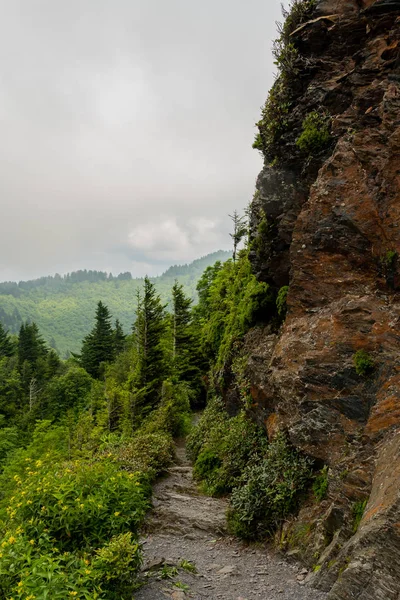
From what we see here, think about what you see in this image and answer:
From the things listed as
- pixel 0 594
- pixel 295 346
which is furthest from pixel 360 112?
pixel 0 594

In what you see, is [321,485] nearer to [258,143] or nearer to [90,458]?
[90,458]

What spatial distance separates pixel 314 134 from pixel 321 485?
10.2 meters

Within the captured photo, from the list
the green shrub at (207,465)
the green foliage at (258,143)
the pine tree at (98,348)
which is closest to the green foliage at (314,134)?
the green foliage at (258,143)

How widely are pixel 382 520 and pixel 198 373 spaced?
91.0ft

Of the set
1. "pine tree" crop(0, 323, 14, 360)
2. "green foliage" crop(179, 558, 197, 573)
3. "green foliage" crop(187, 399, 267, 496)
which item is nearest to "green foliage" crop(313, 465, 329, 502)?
"green foliage" crop(187, 399, 267, 496)

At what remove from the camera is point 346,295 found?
9.62m

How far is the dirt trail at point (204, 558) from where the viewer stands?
680cm

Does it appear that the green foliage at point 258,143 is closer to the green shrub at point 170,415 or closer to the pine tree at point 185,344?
the green shrub at point 170,415

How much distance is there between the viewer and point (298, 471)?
9.12 meters

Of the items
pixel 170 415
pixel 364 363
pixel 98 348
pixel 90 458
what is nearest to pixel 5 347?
pixel 98 348

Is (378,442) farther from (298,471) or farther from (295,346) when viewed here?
(295,346)

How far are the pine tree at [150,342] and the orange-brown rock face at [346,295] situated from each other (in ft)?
41.2

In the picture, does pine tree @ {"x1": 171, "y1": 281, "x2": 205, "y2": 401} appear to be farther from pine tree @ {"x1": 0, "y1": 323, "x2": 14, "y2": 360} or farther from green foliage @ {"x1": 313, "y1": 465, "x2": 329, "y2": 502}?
pine tree @ {"x1": 0, "y1": 323, "x2": 14, "y2": 360}

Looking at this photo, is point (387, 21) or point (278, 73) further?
point (278, 73)
